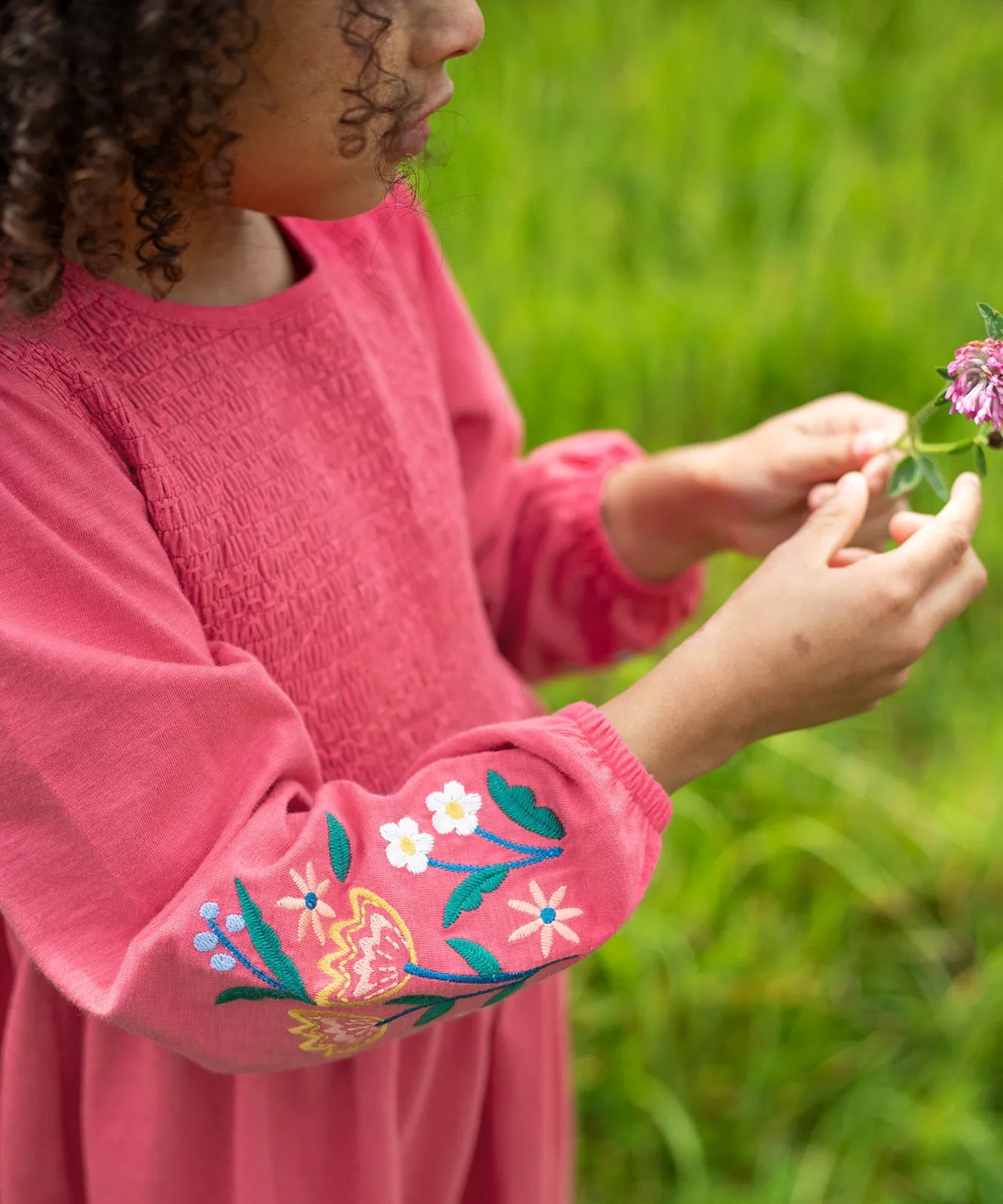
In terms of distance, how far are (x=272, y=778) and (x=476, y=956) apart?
0.12 meters

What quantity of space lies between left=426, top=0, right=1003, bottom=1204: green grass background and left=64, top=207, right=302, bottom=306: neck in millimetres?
111

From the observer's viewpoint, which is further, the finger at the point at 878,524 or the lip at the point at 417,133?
the finger at the point at 878,524

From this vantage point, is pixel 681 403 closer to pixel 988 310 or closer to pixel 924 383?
pixel 924 383

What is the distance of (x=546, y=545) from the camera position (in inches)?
35.3

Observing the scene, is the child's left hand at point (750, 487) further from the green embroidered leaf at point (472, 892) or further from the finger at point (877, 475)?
the green embroidered leaf at point (472, 892)

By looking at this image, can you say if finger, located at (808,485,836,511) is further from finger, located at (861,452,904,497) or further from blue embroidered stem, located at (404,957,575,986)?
blue embroidered stem, located at (404,957,575,986)

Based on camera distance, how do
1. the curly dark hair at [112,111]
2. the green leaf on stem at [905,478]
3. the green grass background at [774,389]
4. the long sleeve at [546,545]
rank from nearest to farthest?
1. the curly dark hair at [112,111]
2. the green leaf on stem at [905,478]
3. the long sleeve at [546,545]
4. the green grass background at [774,389]

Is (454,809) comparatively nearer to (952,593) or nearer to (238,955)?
(238,955)

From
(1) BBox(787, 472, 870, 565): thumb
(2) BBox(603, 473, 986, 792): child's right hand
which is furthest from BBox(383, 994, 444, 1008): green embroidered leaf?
(1) BBox(787, 472, 870, 565): thumb

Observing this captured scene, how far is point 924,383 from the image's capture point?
5.44 feet

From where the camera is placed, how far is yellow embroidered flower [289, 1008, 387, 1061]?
1.86 feet

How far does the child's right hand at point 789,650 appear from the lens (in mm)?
623

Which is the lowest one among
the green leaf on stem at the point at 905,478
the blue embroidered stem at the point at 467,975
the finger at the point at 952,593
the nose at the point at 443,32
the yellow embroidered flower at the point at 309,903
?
the blue embroidered stem at the point at 467,975

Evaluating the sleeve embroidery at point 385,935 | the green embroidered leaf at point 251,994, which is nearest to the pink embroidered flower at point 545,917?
the sleeve embroidery at point 385,935
